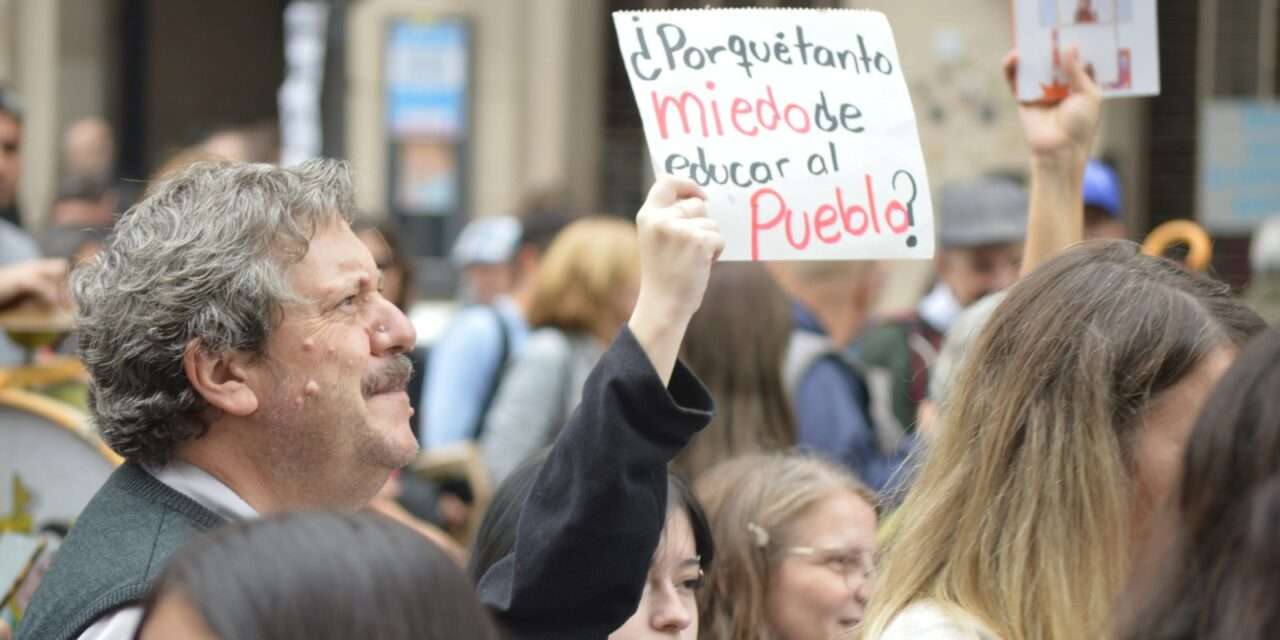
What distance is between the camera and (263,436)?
9.43 feet

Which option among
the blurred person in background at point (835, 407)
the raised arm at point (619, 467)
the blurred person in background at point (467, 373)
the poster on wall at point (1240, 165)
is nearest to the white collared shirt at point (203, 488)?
the raised arm at point (619, 467)

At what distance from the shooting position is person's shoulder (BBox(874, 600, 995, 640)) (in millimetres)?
2557

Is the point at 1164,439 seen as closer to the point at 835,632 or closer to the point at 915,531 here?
the point at 915,531

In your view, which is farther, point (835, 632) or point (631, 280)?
point (631, 280)

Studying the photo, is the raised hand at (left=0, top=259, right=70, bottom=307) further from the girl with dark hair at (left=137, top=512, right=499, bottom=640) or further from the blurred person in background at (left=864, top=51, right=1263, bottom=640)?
the girl with dark hair at (left=137, top=512, right=499, bottom=640)

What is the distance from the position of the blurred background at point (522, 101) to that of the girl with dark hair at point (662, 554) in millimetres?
8437

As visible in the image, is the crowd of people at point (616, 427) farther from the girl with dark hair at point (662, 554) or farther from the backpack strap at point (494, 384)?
the backpack strap at point (494, 384)

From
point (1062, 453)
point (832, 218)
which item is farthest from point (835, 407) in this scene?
point (1062, 453)

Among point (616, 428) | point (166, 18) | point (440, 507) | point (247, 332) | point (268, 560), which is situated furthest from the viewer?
point (166, 18)

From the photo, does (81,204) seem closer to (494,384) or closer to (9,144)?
(9,144)

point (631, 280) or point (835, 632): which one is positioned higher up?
point (631, 280)

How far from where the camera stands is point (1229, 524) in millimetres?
1860

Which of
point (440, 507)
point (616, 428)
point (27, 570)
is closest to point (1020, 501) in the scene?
point (616, 428)

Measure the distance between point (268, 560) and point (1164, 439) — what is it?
4.34 feet
